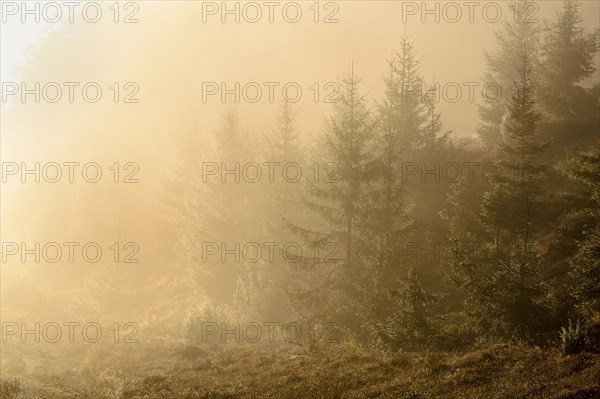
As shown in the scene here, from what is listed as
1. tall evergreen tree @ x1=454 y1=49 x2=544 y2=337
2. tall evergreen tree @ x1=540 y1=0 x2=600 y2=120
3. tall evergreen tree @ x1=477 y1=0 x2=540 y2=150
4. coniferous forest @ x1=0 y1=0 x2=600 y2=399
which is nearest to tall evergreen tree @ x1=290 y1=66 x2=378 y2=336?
coniferous forest @ x1=0 y1=0 x2=600 y2=399

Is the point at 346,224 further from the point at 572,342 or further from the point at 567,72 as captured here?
the point at 567,72

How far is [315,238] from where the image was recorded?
90.6ft

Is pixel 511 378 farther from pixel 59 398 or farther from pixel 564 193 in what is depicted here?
pixel 59 398

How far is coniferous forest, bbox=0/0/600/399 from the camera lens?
52.2 ft

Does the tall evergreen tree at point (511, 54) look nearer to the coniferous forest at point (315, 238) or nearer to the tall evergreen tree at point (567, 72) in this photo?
→ the coniferous forest at point (315, 238)

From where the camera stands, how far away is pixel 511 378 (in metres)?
13.1

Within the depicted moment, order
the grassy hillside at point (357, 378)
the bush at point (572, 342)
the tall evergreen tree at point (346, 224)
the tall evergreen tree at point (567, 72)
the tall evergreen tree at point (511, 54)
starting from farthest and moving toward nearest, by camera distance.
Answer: the tall evergreen tree at point (511, 54), the tall evergreen tree at point (567, 72), the tall evergreen tree at point (346, 224), the bush at point (572, 342), the grassy hillside at point (357, 378)

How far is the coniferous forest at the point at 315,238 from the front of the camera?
15.9 metres

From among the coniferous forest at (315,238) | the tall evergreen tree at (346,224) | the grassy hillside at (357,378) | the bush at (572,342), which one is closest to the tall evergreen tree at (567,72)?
the coniferous forest at (315,238)

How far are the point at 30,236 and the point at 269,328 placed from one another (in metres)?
41.7

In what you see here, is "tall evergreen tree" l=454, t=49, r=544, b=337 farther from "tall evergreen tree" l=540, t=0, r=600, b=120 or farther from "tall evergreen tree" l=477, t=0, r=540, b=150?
"tall evergreen tree" l=477, t=0, r=540, b=150

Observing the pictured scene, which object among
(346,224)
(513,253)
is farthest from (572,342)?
(346,224)

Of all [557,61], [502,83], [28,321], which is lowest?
[28,321]

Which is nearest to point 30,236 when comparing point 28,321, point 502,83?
point 28,321
